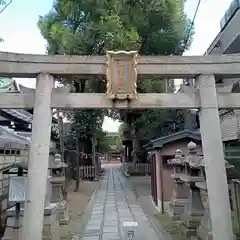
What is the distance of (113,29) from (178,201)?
8733 millimetres

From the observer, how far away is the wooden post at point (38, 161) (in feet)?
17.3

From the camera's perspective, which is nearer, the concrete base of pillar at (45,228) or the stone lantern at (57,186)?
the concrete base of pillar at (45,228)

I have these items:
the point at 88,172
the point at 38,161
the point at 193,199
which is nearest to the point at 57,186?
the point at 193,199

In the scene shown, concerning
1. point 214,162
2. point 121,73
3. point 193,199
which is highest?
point 121,73

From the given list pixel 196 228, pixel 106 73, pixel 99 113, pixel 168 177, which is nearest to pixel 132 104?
pixel 106 73

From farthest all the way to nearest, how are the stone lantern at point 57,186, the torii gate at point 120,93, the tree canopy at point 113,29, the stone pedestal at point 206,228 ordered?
1. the tree canopy at point 113,29
2. the stone lantern at point 57,186
3. the stone pedestal at point 206,228
4. the torii gate at point 120,93

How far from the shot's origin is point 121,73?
565cm

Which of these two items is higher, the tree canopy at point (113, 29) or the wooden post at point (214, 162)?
the tree canopy at point (113, 29)

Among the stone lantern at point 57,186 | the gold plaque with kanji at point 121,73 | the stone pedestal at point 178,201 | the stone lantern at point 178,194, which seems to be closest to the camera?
the gold plaque with kanji at point 121,73

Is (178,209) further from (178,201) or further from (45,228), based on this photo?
(45,228)

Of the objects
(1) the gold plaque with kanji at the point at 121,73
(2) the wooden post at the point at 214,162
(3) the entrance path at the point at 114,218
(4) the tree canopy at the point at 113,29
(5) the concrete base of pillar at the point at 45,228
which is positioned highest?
(4) the tree canopy at the point at 113,29

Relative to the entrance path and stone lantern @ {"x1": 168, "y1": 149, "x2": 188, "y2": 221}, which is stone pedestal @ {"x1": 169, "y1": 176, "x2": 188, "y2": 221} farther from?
the entrance path

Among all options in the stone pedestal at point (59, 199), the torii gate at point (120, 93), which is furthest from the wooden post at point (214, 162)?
the stone pedestal at point (59, 199)

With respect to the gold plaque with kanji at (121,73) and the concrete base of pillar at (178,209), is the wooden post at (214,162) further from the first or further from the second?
the concrete base of pillar at (178,209)
